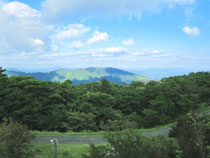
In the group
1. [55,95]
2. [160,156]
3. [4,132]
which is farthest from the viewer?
[55,95]

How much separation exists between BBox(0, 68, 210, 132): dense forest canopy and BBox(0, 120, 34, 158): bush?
1448 centimetres

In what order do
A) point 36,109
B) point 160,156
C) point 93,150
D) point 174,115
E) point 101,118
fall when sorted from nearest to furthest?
point 160,156
point 93,150
point 36,109
point 101,118
point 174,115

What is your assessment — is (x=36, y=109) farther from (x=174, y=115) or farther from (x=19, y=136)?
(x=174, y=115)

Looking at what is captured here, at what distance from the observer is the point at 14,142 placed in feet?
20.8

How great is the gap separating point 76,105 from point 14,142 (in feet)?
79.5

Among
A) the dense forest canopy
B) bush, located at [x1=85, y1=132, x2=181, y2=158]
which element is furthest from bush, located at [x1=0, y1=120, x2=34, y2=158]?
the dense forest canopy

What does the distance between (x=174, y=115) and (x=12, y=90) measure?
3004cm

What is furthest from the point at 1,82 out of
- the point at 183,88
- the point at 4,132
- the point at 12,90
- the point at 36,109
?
the point at 183,88

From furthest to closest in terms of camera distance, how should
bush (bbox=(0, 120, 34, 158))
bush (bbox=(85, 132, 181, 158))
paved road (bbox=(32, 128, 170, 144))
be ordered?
paved road (bbox=(32, 128, 170, 144)) < bush (bbox=(0, 120, 34, 158)) < bush (bbox=(85, 132, 181, 158))

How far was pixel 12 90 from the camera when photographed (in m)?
26.1

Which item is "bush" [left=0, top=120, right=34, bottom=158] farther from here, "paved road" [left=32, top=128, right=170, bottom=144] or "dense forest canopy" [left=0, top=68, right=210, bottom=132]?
"dense forest canopy" [left=0, top=68, right=210, bottom=132]

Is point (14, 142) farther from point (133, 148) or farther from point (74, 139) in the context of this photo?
point (74, 139)

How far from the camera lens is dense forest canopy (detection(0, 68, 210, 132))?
25.3 metres

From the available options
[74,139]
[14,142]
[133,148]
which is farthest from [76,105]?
[133,148]
